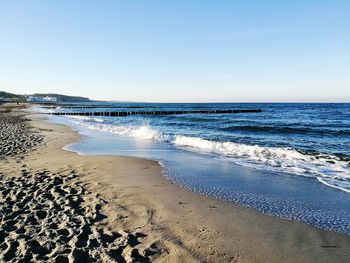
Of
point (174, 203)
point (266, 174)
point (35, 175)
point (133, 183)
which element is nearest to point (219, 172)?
point (266, 174)

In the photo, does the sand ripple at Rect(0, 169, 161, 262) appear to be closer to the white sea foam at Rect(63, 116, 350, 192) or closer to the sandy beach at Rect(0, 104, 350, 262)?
the sandy beach at Rect(0, 104, 350, 262)

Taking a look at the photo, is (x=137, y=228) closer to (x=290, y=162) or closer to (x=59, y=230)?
(x=59, y=230)

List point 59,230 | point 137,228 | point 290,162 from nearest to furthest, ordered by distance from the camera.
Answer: point 59,230, point 137,228, point 290,162

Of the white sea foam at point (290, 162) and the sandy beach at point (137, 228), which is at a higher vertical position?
the sandy beach at point (137, 228)

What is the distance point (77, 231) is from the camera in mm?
4984

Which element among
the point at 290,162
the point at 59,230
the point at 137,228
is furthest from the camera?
the point at 290,162

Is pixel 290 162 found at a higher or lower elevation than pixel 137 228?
lower

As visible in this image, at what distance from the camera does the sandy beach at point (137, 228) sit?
424 centimetres

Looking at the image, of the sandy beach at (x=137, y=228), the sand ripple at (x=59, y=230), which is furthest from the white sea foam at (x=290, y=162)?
the sand ripple at (x=59, y=230)

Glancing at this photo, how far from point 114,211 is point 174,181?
266 cm

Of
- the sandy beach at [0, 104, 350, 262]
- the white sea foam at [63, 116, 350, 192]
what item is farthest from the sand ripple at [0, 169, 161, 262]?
the white sea foam at [63, 116, 350, 192]

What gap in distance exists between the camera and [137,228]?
516 centimetres

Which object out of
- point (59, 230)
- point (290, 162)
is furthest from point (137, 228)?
point (290, 162)

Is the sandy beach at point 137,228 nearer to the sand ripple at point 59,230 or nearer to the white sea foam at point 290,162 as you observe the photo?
the sand ripple at point 59,230
